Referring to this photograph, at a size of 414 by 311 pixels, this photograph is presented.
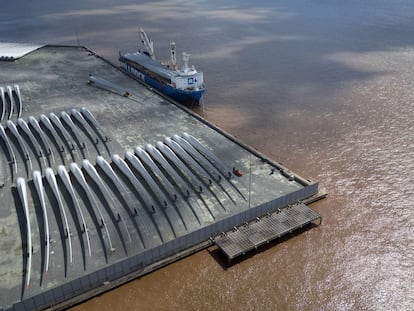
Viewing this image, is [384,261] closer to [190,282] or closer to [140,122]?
[190,282]

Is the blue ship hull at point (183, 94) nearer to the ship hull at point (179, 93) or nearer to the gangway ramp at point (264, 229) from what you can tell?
the ship hull at point (179, 93)

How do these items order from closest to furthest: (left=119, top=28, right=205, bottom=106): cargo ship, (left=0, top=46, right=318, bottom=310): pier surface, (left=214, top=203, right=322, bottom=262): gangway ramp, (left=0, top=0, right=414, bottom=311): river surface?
(left=0, top=46, right=318, bottom=310): pier surface → (left=0, top=0, right=414, bottom=311): river surface → (left=214, top=203, right=322, bottom=262): gangway ramp → (left=119, top=28, right=205, bottom=106): cargo ship

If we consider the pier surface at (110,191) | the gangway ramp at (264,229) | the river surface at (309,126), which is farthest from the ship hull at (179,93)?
the gangway ramp at (264,229)

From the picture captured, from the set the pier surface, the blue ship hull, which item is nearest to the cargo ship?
the blue ship hull

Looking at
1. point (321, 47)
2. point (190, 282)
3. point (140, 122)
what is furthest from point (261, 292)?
point (321, 47)

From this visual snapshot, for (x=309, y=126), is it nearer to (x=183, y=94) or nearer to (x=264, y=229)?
(x=183, y=94)

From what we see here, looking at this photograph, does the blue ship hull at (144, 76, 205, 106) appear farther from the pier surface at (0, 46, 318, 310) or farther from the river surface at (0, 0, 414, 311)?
the pier surface at (0, 46, 318, 310)
